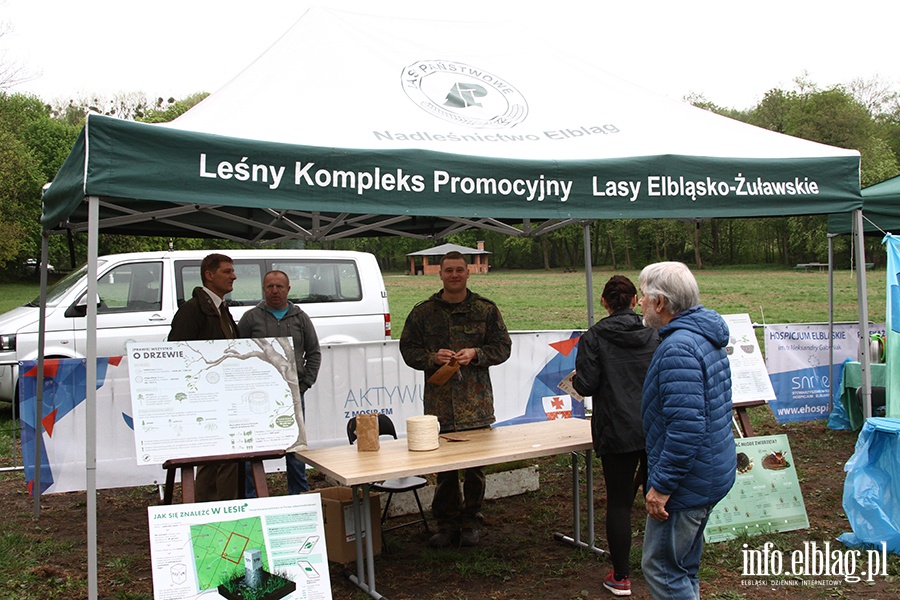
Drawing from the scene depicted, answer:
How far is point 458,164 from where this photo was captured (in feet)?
12.8

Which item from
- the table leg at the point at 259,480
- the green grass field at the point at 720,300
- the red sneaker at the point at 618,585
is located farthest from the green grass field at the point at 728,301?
the table leg at the point at 259,480

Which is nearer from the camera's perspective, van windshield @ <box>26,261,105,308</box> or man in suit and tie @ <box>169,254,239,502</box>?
man in suit and tie @ <box>169,254,239,502</box>

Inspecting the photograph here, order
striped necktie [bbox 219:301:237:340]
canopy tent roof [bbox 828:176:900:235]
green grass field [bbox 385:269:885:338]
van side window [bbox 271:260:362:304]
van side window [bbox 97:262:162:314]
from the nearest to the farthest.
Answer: striped necktie [bbox 219:301:237:340], canopy tent roof [bbox 828:176:900:235], van side window [bbox 97:262:162:314], van side window [bbox 271:260:362:304], green grass field [bbox 385:269:885:338]

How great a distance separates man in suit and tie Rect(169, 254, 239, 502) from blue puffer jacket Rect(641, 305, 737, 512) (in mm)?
2688

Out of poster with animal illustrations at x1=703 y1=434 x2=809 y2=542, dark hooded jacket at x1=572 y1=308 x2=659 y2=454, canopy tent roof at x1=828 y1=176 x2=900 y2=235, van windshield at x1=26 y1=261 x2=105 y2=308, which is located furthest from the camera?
van windshield at x1=26 y1=261 x2=105 y2=308

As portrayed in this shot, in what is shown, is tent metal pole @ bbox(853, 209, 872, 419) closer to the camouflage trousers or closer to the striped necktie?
the camouflage trousers

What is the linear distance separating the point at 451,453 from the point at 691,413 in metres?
1.58

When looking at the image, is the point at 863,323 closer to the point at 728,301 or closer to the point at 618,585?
the point at 618,585

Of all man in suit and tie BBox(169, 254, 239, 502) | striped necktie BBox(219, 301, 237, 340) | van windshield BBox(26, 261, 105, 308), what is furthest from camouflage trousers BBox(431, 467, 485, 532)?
van windshield BBox(26, 261, 105, 308)

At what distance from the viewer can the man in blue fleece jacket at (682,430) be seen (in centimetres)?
283

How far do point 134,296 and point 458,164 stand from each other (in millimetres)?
6478

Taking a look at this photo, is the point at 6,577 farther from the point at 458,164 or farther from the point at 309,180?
the point at 458,164

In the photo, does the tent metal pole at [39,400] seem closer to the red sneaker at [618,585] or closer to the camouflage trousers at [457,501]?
the camouflage trousers at [457,501]

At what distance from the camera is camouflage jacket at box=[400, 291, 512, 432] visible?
470cm
